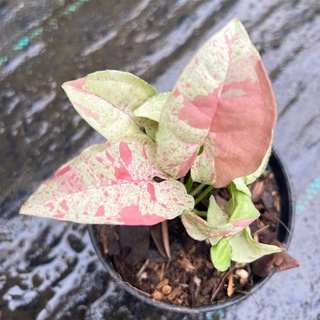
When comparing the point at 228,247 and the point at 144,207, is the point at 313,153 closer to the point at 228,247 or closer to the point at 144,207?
the point at 228,247

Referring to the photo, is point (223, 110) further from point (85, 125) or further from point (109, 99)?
point (85, 125)

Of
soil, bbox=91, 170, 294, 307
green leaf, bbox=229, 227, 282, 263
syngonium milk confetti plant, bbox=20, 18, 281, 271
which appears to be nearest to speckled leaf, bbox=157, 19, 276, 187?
syngonium milk confetti plant, bbox=20, 18, 281, 271

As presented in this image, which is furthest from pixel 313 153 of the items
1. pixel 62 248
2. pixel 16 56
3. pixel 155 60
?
pixel 16 56

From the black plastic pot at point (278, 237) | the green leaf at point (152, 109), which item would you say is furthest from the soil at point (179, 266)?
the green leaf at point (152, 109)

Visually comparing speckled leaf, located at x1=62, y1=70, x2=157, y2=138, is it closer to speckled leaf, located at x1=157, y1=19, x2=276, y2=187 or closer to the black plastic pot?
speckled leaf, located at x1=157, y1=19, x2=276, y2=187

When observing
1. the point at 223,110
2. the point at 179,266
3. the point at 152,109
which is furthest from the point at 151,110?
the point at 179,266

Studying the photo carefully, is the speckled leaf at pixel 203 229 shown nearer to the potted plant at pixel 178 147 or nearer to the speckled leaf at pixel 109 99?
the potted plant at pixel 178 147
